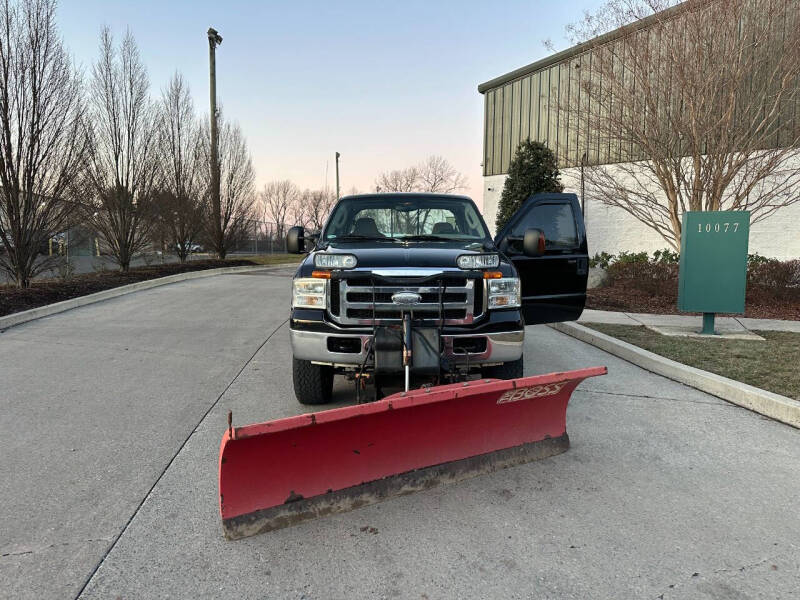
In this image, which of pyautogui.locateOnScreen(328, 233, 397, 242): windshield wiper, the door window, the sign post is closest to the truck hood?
pyautogui.locateOnScreen(328, 233, 397, 242): windshield wiper

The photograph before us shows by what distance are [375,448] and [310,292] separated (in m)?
1.59

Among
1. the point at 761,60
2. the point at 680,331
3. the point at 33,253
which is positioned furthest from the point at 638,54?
the point at 33,253

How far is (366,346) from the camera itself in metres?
4.07

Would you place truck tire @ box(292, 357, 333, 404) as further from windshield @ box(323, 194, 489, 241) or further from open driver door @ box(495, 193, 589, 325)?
open driver door @ box(495, 193, 589, 325)

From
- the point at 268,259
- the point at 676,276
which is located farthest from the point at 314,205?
the point at 676,276

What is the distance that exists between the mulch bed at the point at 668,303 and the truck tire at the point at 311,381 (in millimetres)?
8306

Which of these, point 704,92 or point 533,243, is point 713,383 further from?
point 704,92

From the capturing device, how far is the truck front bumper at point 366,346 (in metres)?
4.11

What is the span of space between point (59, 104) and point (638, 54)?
12.3m

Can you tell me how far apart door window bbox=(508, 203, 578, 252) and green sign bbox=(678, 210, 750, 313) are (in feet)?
10.0

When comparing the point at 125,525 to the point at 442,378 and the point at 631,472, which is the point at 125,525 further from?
the point at 631,472

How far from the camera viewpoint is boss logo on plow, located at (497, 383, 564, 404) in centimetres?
326

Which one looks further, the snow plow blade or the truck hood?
the truck hood

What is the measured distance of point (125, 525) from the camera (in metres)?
2.89
